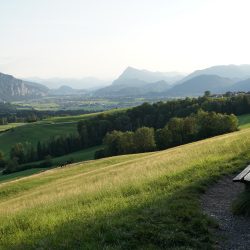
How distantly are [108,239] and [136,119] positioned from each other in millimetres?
152743

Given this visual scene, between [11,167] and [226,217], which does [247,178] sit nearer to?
[226,217]

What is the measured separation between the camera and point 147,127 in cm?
11538

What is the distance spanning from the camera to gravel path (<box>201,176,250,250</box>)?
38.7ft

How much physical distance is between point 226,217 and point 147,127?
333 ft

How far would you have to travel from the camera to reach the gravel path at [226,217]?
11805mm

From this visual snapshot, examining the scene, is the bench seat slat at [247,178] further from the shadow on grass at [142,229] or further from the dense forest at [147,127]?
the dense forest at [147,127]

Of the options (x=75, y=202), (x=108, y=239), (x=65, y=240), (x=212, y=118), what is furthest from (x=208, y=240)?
(x=212, y=118)

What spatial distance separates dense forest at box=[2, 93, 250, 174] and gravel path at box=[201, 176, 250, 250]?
8544cm

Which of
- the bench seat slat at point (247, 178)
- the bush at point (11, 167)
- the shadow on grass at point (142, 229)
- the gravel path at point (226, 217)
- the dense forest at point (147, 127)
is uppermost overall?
the bench seat slat at point (247, 178)

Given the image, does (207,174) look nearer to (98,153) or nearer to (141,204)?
(141,204)

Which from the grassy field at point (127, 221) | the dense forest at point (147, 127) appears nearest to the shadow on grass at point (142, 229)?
the grassy field at point (127, 221)

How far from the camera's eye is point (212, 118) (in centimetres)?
9938

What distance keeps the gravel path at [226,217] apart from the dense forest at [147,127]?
280 ft

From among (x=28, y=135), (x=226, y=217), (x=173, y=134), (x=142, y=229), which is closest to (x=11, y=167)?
(x=173, y=134)
